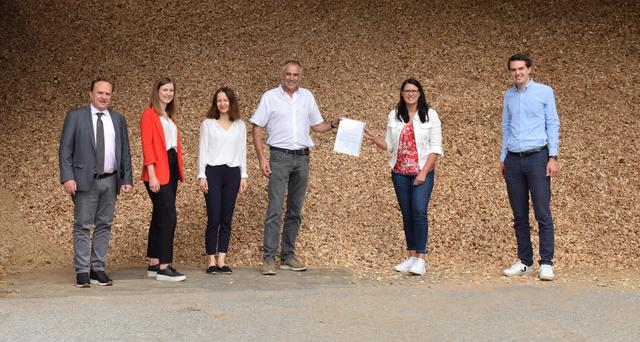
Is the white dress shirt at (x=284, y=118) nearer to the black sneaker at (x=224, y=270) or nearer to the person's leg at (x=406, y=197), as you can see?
the person's leg at (x=406, y=197)

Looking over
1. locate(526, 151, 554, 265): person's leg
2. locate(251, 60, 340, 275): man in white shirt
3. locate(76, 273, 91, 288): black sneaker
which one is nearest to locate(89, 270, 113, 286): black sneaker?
locate(76, 273, 91, 288): black sneaker

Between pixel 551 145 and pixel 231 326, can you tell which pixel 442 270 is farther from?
pixel 231 326

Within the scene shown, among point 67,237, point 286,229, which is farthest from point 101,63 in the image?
point 286,229

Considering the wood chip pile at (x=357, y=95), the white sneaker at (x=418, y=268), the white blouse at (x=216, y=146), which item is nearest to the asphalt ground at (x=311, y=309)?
the white sneaker at (x=418, y=268)

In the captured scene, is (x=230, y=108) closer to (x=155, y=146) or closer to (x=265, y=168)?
(x=265, y=168)

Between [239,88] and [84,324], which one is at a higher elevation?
[239,88]

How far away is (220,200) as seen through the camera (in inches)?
268

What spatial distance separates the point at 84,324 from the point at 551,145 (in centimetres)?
402

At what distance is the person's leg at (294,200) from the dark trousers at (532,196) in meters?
1.78

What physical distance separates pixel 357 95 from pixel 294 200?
4367mm

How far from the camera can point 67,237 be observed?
8266mm

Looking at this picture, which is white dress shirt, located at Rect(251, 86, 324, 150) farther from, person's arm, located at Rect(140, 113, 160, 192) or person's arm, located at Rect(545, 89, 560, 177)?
person's arm, located at Rect(545, 89, 560, 177)

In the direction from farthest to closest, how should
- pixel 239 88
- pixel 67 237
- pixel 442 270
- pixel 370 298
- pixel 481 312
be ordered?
pixel 239 88
pixel 67 237
pixel 442 270
pixel 370 298
pixel 481 312

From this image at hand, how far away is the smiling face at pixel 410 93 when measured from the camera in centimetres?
680
